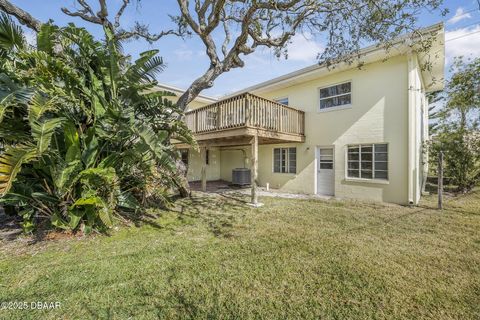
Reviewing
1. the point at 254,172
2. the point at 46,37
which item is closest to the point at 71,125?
the point at 46,37

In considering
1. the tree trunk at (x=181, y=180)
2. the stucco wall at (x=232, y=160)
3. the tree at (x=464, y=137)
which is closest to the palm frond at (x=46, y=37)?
the tree trunk at (x=181, y=180)

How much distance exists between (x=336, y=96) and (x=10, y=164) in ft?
33.5

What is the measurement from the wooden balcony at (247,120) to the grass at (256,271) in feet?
12.4

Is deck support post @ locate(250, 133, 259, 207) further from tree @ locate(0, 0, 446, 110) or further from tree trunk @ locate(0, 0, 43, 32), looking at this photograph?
tree trunk @ locate(0, 0, 43, 32)

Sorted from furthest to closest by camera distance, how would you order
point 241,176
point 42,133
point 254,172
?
point 241,176, point 254,172, point 42,133

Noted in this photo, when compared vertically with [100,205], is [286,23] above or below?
above

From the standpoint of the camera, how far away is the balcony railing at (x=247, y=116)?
8.14 metres

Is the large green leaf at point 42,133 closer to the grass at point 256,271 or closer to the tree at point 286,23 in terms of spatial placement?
the grass at point 256,271

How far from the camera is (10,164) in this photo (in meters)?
3.40

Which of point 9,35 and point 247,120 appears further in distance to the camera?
point 247,120

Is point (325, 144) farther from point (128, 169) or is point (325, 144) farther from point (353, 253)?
point (128, 169)

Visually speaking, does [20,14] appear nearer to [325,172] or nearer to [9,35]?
[9,35]

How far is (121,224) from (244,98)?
18.4ft

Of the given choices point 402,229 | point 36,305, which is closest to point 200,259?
point 36,305
